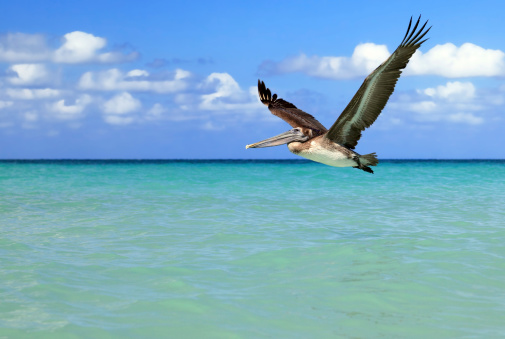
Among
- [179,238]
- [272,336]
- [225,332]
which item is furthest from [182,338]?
[179,238]

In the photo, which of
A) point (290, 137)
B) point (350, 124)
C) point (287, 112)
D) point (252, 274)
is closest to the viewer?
point (252, 274)

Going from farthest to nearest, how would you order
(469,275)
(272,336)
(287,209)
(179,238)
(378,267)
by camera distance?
(287,209)
(179,238)
(378,267)
(469,275)
(272,336)

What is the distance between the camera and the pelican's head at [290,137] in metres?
8.27

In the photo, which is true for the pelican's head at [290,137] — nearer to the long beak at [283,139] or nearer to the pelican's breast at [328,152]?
the long beak at [283,139]

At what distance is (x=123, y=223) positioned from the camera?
9.45 m

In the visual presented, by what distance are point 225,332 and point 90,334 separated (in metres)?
0.98

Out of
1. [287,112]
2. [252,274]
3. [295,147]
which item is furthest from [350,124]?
[252,274]

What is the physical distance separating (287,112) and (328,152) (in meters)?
1.58

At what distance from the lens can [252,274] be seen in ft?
18.7

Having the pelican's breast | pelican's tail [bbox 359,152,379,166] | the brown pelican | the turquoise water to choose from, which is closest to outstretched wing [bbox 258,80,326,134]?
the brown pelican

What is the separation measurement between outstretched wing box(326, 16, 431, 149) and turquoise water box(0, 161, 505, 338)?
59.4 inches

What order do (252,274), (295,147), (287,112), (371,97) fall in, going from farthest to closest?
(287,112), (295,147), (371,97), (252,274)

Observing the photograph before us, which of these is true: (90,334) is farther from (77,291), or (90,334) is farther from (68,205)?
(68,205)

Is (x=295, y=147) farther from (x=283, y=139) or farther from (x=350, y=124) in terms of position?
(x=350, y=124)
